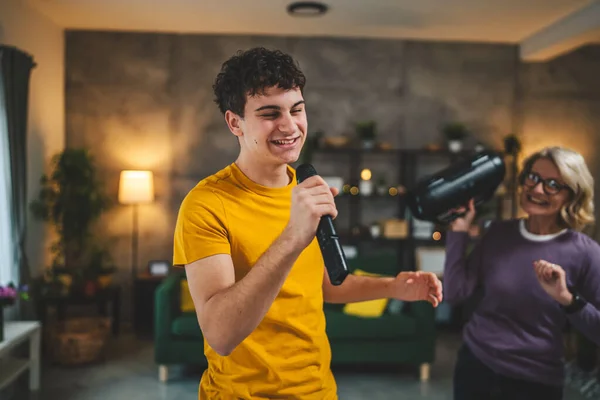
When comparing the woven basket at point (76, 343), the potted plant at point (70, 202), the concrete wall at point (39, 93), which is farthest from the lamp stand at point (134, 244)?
the woven basket at point (76, 343)

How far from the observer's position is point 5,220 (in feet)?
11.9

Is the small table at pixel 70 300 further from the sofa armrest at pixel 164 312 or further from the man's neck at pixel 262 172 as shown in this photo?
the man's neck at pixel 262 172

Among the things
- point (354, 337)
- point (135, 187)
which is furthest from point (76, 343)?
point (354, 337)

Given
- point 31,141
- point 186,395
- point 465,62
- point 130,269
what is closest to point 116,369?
point 186,395

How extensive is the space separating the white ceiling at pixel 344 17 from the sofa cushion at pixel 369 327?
246 cm

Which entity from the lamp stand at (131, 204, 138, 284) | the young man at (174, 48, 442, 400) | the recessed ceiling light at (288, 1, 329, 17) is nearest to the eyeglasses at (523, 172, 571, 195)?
the young man at (174, 48, 442, 400)

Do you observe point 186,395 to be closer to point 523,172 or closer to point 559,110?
point 523,172

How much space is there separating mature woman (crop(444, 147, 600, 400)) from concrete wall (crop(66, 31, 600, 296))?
3.53 metres

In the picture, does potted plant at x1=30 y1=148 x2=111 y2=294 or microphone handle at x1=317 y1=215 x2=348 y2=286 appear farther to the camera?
potted plant at x1=30 y1=148 x2=111 y2=294

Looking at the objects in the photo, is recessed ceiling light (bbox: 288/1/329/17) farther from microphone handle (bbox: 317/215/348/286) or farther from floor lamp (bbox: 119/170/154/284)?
microphone handle (bbox: 317/215/348/286)

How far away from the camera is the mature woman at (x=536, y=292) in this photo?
5.34 ft

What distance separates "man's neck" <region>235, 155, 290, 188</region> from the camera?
1120mm

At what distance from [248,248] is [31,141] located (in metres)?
3.85

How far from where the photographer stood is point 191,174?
16.9 feet
